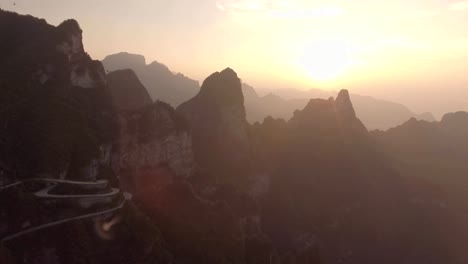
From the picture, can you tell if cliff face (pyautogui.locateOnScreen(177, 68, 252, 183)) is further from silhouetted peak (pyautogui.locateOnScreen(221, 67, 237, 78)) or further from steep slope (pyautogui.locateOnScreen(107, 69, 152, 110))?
steep slope (pyautogui.locateOnScreen(107, 69, 152, 110))

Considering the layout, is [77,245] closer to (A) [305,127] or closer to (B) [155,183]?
(B) [155,183]

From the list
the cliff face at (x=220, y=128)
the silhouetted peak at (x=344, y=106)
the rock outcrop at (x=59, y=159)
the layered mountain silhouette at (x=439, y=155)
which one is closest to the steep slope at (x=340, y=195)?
the silhouetted peak at (x=344, y=106)

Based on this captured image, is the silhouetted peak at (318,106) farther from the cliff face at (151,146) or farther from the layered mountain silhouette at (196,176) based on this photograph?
the cliff face at (151,146)

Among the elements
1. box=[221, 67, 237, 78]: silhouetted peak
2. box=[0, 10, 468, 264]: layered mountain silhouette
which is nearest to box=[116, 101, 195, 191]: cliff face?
box=[0, 10, 468, 264]: layered mountain silhouette

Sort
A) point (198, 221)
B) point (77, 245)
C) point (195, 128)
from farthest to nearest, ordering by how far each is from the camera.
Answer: point (195, 128)
point (198, 221)
point (77, 245)

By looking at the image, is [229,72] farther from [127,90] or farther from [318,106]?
[318,106]

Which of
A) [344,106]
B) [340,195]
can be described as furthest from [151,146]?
[344,106]

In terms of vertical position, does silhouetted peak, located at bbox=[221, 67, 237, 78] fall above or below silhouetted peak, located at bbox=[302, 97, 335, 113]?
above

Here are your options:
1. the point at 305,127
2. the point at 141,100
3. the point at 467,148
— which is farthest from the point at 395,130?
the point at 141,100
